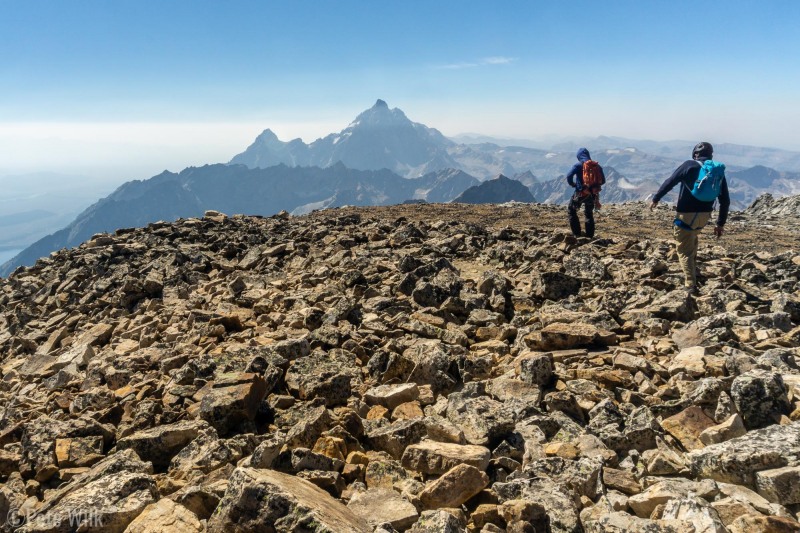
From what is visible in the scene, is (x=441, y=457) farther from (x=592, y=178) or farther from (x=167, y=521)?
(x=592, y=178)

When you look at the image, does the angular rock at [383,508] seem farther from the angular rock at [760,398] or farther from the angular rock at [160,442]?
the angular rock at [760,398]

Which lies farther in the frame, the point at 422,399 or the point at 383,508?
the point at 422,399

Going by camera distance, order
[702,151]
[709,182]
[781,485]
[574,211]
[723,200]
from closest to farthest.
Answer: [781,485] → [709,182] → [702,151] → [723,200] → [574,211]

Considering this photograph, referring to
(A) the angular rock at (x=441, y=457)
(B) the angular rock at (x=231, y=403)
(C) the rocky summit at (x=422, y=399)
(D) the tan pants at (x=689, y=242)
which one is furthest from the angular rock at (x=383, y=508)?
(D) the tan pants at (x=689, y=242)

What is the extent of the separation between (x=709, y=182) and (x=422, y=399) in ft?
35.2

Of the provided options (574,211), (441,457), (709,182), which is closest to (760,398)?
(441,457)

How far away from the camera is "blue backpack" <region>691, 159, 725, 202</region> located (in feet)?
43.1

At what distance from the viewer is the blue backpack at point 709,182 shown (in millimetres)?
13148

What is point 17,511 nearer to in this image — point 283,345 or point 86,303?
point 283,345

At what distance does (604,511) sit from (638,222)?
30193 mm

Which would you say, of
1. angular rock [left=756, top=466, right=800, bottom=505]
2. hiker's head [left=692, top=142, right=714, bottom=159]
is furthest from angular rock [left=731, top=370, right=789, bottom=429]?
hiker's head [left=692, top=142, right=714, bottom=159]

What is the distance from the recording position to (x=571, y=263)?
51.6ft

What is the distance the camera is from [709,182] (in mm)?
13148

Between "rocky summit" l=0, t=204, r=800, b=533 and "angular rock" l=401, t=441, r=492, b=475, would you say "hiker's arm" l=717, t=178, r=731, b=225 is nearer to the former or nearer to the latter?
"rocky summit" l=0, t=204, r=800, b=533
